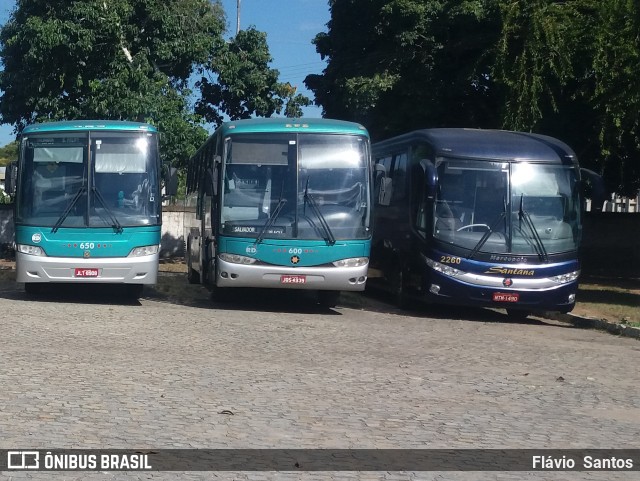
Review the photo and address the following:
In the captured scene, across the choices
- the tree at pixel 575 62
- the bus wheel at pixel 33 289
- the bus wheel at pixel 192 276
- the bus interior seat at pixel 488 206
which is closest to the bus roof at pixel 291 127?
the bus interior seat at pixel 488 206

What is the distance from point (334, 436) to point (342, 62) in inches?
1145

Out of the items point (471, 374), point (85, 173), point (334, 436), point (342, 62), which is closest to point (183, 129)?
point (342, 62)

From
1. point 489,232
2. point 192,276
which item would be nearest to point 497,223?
point 489,232

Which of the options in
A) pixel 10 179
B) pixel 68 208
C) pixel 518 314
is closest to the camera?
pixel 68 208

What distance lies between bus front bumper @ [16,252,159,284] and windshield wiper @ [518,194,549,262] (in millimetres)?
6420

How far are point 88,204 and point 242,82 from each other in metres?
15.5

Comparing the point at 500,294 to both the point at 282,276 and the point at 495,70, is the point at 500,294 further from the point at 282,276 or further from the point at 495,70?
the point at 495,70

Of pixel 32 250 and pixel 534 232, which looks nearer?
pixel 534 232

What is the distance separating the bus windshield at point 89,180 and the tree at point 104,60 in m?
9.91

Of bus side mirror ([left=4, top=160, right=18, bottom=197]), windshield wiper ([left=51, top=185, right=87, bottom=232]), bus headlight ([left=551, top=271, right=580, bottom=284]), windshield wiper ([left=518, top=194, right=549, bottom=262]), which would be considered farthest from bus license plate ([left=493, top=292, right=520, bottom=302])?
bus side mirror ([left=4, top=160, right=18, bottom=197])

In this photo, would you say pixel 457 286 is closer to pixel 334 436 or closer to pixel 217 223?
pixel 217 223

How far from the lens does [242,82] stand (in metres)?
31.9

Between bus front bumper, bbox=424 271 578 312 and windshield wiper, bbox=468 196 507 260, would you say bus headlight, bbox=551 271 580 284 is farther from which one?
windshield wiper, bbox=468 196 507 260

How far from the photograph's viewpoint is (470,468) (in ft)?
23.3
